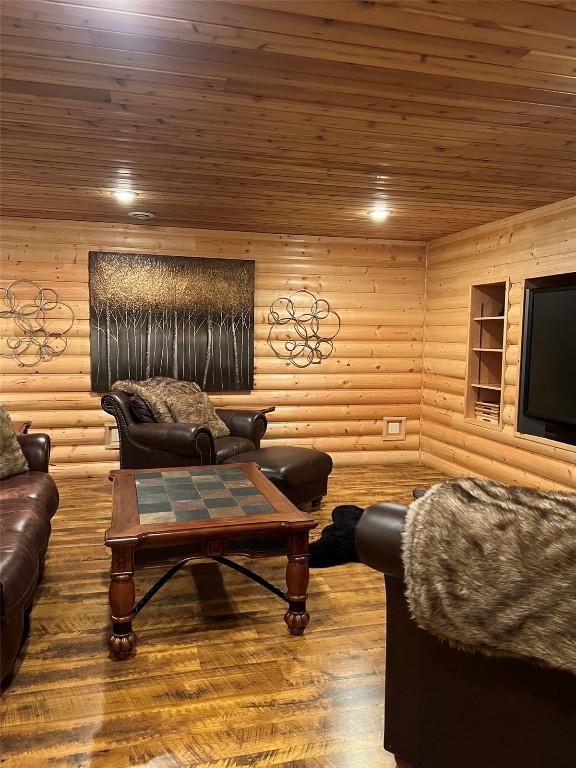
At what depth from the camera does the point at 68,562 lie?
11.0 ft

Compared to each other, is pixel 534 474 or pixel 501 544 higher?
pixel 501 544

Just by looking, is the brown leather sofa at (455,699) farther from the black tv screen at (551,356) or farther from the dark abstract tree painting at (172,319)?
the dark abstract tree painting at (172,319)

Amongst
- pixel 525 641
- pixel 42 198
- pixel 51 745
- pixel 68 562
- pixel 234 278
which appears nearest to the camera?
pixel 525 641

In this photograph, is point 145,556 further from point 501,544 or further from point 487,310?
point 487,310

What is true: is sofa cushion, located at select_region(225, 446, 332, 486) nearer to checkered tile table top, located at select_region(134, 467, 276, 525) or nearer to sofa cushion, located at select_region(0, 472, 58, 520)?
checkered tile table top, located at select_region(134, 467, 276, 525)

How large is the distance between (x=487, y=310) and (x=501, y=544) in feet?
14.0

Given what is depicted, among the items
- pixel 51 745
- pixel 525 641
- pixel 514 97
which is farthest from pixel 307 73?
pixel 51 745

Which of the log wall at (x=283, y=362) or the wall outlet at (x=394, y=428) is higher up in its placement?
the log wall at (x=283, y=362)

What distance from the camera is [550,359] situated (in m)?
4.19

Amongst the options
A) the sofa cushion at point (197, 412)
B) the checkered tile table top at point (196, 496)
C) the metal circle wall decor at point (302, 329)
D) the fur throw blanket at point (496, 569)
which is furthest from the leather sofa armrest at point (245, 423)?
the fur throw blanket at point (496, 569)

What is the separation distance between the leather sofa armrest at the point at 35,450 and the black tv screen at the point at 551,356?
133 inches

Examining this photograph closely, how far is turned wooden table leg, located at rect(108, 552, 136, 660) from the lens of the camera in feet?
7.80

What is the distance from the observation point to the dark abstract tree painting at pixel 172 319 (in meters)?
5.34

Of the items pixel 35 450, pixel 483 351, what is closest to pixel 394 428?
pixel 483 351
